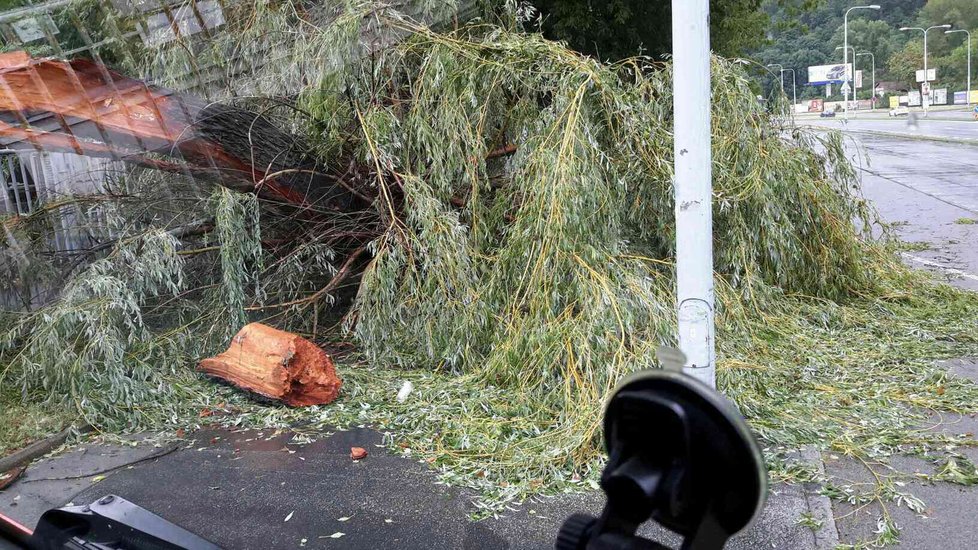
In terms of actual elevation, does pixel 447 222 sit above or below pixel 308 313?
above

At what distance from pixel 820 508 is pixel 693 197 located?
1.65 m

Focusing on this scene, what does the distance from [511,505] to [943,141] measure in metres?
35.2

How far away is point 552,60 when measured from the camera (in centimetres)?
627

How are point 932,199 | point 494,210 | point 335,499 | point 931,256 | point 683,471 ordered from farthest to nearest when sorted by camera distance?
point 932,199, point 931,256, point 494,210, point 335,499, point 683,471

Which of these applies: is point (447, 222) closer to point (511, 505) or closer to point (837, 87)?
point (511, 505)

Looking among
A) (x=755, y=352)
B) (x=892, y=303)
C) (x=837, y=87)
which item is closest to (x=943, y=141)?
(x=892, y=303)

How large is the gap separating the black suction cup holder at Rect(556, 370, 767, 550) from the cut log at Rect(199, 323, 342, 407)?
4.67m

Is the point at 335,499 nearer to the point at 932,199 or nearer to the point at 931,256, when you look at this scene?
the point at 931,256

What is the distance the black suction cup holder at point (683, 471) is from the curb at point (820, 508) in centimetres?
282

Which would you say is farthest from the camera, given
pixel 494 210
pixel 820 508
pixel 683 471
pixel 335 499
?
pixel 494 210

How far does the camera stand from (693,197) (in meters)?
3.91

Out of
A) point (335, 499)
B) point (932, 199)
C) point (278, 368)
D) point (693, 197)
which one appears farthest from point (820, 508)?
point (932, 199)

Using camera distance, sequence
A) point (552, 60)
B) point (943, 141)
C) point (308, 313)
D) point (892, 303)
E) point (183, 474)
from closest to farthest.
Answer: point (183, 474) → point (552, 60) → point (308, 313) → point (892, 303) → point (943, 141)

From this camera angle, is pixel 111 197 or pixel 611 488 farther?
pixel 111 197
